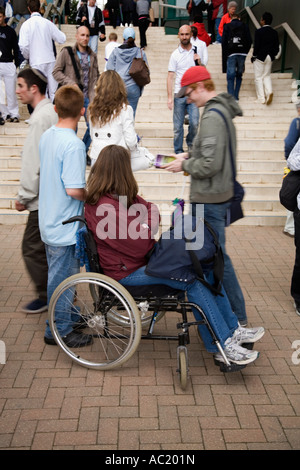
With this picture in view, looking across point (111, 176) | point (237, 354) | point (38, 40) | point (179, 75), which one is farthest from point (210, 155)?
point (38, 40)

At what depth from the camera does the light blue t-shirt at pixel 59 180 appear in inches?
134

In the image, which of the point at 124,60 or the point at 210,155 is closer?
the point at 210,155

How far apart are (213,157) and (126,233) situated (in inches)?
32.4

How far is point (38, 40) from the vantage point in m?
7.81

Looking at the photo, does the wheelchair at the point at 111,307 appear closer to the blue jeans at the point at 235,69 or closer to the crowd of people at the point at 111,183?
the crowd of people at the point at 111,183

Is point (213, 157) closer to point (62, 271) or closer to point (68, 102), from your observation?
point (68, 102)

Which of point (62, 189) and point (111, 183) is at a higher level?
point (111, 183)

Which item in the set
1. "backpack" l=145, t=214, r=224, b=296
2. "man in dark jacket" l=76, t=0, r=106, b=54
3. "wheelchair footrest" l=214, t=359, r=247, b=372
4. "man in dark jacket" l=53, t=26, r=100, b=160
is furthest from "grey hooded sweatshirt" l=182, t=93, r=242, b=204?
"man in dark jacket" l=76, t=0, r=106, b=54

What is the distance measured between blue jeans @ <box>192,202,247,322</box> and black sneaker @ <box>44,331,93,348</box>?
1.13m

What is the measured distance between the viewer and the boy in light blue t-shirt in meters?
3.40

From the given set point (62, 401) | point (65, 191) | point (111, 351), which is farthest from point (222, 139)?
point (62, 401)

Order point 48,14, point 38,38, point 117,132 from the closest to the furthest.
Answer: point 117,132 → point 38,38 → point 48,14

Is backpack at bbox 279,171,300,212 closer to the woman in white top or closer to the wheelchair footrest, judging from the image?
the woman in white top

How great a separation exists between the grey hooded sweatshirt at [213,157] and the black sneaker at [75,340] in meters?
1.34
